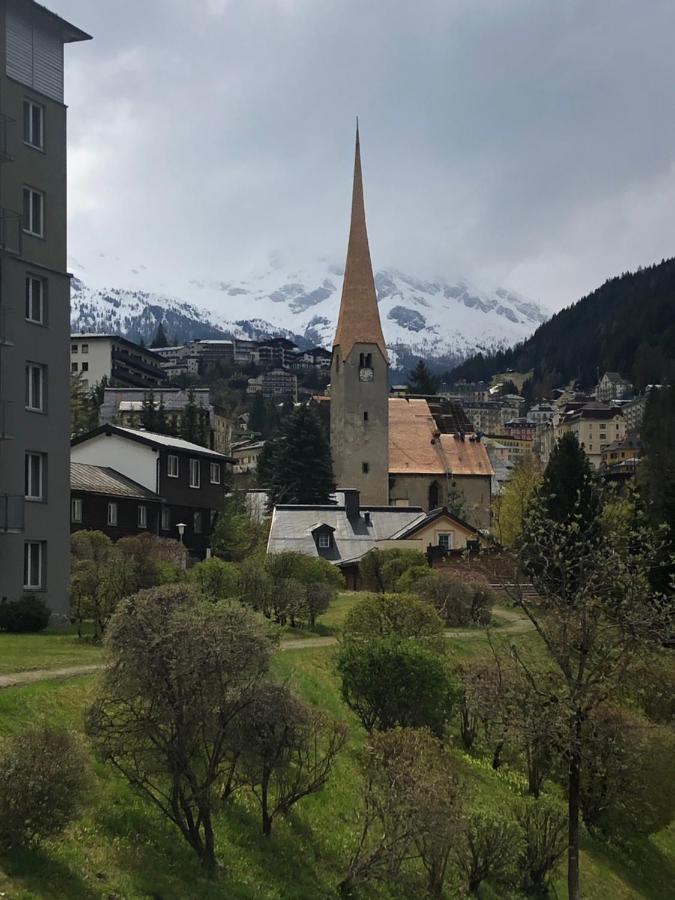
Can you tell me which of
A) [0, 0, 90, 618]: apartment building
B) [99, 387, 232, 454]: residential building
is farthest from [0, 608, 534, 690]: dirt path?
[99, 387, 232, 454]: residential building

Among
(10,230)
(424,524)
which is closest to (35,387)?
(10,230)

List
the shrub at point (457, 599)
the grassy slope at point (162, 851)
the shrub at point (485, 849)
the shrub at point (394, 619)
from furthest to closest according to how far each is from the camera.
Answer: the shrub at point (457, 599) → the shrub at point (394, 619) → the shrub at point (485, 849) → the grassy slope at point (162, 851)

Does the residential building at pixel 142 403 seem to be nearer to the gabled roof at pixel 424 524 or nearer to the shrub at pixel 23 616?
the gabled roof at pixel 424 524

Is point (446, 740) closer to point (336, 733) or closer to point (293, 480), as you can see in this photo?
point (336, 733)

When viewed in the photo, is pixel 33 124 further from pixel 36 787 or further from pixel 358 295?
pixel 358 295

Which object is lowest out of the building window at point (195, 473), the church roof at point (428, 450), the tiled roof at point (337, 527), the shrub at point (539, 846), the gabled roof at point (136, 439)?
the shrub at point (539, 846)

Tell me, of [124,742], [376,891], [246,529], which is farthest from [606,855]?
[246,529]

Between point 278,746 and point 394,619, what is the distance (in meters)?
10.9

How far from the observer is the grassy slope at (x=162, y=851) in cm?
1251

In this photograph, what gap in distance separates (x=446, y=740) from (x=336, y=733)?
6196mm

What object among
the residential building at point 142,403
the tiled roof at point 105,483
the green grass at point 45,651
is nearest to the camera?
the green grass at point 45,651

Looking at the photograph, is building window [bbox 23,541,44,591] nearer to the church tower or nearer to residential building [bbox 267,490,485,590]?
residential building [bbox 267,490,485,590]

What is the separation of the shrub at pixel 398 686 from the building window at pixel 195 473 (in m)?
29.0

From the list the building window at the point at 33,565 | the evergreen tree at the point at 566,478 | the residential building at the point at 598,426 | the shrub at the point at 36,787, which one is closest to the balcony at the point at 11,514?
the building window at the point at 33,565
